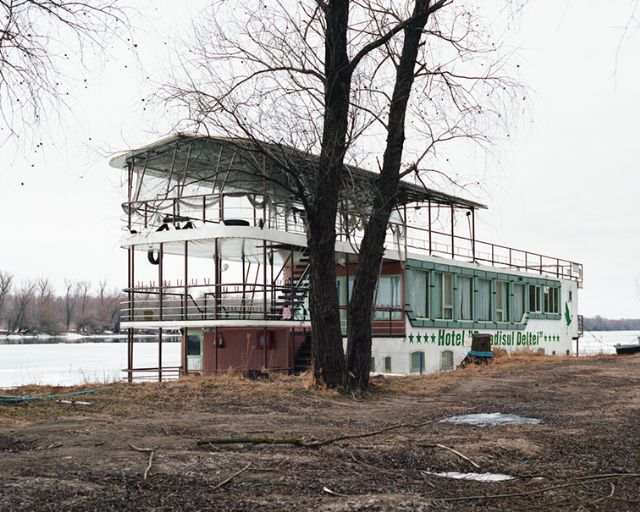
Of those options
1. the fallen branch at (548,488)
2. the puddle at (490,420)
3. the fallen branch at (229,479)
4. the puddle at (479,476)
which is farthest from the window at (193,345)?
the fallen branch at (548,488)

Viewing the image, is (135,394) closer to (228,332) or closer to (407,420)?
(407,420)

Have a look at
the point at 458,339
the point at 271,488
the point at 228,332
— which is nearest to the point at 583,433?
the point at 271,488

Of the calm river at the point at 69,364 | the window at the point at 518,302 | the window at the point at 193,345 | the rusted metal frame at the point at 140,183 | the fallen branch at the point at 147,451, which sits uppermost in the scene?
the rusted metal frame at the point at 140,183

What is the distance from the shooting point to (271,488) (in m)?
6.80

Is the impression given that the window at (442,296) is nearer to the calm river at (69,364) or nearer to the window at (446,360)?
the window at (446,360)

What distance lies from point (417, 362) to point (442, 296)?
3.07 m

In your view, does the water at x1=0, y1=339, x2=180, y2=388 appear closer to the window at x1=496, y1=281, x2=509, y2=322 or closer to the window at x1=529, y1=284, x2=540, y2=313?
the window at x1=496, y1=281, x2=509, y2=322

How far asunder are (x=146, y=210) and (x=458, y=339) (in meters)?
12.5

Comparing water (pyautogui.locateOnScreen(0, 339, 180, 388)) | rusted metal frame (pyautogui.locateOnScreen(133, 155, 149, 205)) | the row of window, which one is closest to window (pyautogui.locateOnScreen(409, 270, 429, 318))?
the row of window

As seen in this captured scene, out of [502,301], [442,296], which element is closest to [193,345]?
[442,296]

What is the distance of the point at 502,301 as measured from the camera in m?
34.8

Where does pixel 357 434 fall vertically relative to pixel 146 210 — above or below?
below

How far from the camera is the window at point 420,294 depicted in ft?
94.1

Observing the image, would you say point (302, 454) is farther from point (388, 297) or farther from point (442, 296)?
point (442, 296)
